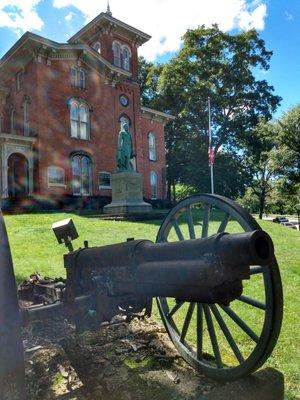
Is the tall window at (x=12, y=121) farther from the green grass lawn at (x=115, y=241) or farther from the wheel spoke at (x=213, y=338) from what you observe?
the wheel spoke at (x=213, y=338)

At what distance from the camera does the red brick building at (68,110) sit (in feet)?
73.7

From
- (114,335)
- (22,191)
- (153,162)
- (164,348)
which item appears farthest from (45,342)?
(153,162)

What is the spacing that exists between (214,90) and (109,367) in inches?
1378

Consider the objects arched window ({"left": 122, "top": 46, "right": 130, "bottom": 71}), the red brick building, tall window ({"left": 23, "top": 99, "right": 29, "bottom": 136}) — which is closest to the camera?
Answer: the red brick building

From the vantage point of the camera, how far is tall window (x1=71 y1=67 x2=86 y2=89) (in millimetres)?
24641

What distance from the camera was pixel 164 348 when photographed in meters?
3.55

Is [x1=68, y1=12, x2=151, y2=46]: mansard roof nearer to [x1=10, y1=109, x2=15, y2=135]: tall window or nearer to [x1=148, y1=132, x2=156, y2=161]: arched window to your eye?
[x1=148, y1=132, x2=156, y2=161]: arched window

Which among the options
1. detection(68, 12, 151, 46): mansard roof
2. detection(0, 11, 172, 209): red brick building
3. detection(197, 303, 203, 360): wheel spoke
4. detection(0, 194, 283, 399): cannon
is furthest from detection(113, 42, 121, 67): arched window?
detection(197, 303, 203, 360): wheel spoke

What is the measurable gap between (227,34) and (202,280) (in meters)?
38.4

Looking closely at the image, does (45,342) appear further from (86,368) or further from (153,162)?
(153,162)

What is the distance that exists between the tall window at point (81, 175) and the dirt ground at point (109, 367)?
807 inches

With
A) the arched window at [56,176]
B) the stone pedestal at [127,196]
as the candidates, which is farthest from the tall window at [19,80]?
the stone pedestal at [127,196]

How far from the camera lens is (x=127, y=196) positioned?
18.2m

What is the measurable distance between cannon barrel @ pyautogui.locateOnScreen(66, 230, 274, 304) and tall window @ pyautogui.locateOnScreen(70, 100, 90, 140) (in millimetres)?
22257
